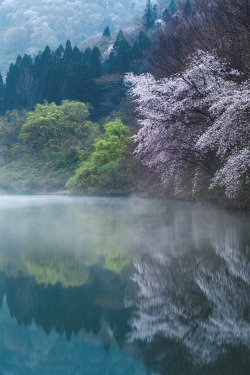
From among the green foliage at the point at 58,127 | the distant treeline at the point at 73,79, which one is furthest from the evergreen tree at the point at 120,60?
the green foliage at the point at 58,127

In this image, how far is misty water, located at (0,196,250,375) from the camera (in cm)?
240

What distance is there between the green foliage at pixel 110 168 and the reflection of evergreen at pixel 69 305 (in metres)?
24.7

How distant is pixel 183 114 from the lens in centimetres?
1673

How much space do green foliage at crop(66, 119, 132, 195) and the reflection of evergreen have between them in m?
24.7

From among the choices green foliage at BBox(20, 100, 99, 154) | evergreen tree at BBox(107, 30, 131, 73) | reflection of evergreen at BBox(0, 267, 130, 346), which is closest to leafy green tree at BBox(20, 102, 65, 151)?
green foliage at BBox(20, 100, 99, 154)

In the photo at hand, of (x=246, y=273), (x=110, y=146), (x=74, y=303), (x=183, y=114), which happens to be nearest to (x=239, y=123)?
(x=183, y=114)

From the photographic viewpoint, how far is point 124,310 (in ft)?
10.9

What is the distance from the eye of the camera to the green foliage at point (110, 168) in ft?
98.8

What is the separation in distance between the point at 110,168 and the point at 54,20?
418ft

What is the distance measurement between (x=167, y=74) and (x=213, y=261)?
54.4ft

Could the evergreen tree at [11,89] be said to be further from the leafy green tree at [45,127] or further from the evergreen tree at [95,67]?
the leafy green tree at [45,127]

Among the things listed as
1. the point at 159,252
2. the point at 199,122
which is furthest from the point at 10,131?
the point at 159,252

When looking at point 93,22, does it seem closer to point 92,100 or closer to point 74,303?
point 92,100

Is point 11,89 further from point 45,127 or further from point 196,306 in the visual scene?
point 196,306
